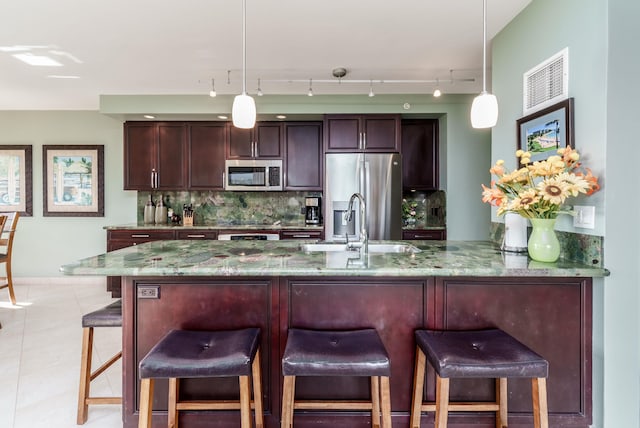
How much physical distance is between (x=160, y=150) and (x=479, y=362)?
437 cm

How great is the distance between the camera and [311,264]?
1721mm

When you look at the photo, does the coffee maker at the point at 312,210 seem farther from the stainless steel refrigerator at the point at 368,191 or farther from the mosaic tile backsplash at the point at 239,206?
the stainless steel refrigerator at the point at 368,191

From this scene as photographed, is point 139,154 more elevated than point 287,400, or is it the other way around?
point 139,154

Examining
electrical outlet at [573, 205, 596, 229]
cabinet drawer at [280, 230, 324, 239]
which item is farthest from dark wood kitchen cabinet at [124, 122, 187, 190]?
electrical outlet at [573, 205, 596, 229]

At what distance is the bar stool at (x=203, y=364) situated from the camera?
1.35m

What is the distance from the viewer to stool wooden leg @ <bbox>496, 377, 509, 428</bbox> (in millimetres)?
1678

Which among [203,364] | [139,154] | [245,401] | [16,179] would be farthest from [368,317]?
[16,179]

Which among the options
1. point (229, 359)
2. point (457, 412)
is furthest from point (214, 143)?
point (457, 412)

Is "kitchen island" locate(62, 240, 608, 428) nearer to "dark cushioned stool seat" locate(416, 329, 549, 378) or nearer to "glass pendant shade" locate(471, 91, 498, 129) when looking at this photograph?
"dark cushioned stool seat" locate(416, 329, 549, 378)

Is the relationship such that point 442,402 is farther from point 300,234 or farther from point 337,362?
point 300,234

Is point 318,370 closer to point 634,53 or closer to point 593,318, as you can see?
point 593,318

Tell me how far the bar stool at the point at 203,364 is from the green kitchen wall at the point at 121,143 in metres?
3.18

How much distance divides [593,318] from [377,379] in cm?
110

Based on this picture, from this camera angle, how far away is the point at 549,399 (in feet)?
5.79
